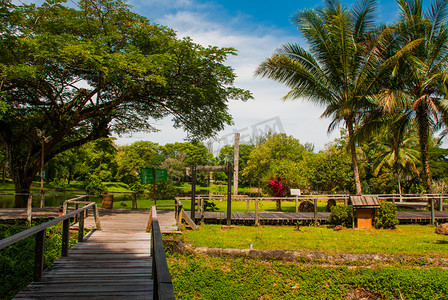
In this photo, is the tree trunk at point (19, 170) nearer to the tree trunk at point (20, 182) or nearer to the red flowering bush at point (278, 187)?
the tree trunk at point (20, 182)

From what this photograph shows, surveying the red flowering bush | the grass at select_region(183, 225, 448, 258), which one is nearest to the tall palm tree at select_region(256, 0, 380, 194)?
the grass at select_region(183, 225, 448, 258)

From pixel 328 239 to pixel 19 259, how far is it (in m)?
9.46

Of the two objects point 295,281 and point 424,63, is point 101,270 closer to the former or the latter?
point 295,281

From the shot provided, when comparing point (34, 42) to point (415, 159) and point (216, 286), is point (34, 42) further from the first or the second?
point (415, 159)

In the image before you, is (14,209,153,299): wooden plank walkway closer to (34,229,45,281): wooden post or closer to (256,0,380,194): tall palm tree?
(34,229,45,281): wooden post

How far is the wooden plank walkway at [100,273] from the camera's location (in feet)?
14.5

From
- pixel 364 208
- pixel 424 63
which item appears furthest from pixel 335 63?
pixel 364 208

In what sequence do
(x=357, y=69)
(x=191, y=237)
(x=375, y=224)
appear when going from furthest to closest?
(x=357, y=69) < (x=375, y=224) < (x=191, y=237)

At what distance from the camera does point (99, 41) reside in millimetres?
12078

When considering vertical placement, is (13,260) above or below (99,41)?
below

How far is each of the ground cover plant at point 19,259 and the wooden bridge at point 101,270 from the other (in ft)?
5.33

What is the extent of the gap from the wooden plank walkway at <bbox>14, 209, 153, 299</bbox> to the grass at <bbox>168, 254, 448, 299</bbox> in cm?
134

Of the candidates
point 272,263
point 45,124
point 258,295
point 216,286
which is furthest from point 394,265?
point 45,124

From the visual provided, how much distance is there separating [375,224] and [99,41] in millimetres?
13303
